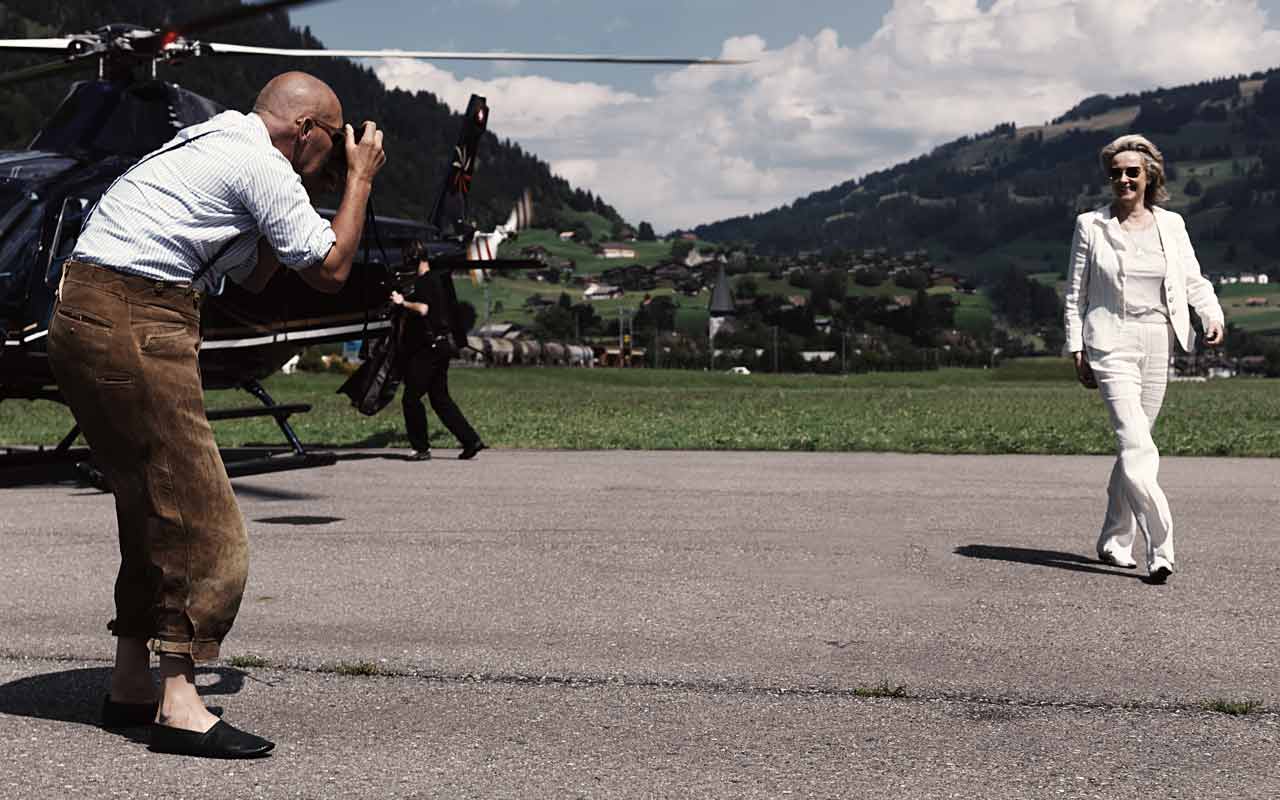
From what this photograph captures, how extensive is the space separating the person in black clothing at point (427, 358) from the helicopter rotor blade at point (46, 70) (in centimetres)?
371

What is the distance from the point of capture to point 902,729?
418cm

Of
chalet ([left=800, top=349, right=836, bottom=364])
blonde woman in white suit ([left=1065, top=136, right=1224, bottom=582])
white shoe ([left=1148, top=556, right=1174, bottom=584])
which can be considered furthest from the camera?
chalet ([left=800, top=349, right=836, bottom=364])

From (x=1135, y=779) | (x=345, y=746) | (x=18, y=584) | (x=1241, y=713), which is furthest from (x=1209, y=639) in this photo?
(x=18, y=584)

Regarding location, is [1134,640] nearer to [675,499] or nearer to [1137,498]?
[1137,498]

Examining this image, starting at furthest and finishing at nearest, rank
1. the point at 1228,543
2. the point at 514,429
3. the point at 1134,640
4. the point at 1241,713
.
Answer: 1. the point at 514,429
2. the point at 1228,543
3. the point at 1134,640
4. the point at 1241,713

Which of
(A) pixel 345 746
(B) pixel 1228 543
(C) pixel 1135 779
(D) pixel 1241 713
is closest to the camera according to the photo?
(C) pixel 1135 779

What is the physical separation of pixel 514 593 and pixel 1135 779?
3462 millimetres

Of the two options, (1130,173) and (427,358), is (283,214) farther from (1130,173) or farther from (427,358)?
(427,358)

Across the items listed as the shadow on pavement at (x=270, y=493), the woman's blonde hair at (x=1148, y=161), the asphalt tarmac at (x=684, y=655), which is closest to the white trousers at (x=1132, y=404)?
the asphalt tarmac at (x=684, y=655)

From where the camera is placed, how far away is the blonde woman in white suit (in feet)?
23.6

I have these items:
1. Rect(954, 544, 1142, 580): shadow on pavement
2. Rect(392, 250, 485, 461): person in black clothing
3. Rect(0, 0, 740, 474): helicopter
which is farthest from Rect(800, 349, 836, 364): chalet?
Rect(954, 544, 1142, 580): shadow on pavement

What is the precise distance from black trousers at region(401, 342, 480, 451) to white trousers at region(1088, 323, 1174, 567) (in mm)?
7872

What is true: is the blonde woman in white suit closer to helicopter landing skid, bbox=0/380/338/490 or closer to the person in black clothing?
helicopter landing skid, bbox=0/380/338/490

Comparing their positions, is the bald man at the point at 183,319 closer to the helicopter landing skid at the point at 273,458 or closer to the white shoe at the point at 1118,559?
the white shoe at the point at 1118,559
